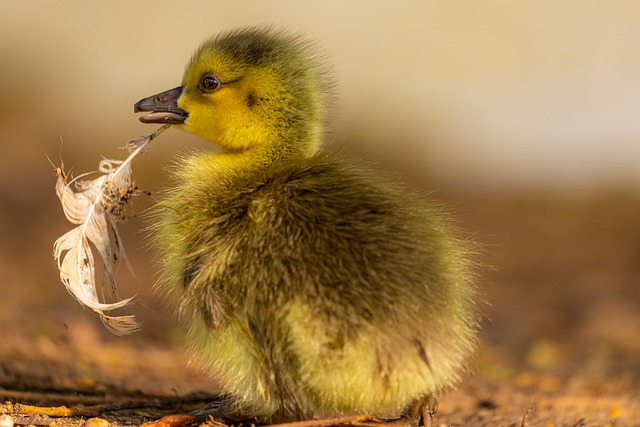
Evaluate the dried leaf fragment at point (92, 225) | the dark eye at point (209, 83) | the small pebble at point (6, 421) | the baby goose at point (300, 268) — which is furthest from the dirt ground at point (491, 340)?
the dark eye at point (209, 83)

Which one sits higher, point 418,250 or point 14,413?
point 418,250

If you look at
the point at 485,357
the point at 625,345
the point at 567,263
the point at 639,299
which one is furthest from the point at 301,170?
the point at 567,263

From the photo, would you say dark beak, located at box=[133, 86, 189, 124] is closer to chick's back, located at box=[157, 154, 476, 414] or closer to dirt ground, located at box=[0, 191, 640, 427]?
chick's back, located at box=[157, 154, 476, 414]

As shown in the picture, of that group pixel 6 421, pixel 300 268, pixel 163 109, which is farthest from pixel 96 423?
pixel 163 109

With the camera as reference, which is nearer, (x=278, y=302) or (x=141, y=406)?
(x=278, y=302)

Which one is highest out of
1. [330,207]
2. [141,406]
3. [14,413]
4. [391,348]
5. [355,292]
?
[330,207]

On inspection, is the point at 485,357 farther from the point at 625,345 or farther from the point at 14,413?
the point at 14,413

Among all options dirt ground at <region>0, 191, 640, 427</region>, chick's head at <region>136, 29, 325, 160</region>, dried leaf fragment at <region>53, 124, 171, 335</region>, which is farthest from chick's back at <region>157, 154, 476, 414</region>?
dirt ground at <region>0, 191, 640, 427</region>
